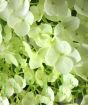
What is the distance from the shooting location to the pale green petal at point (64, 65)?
423 mm

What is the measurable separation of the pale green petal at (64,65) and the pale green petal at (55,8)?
6 centimetres

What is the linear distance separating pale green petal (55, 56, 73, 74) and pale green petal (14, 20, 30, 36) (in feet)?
0.19

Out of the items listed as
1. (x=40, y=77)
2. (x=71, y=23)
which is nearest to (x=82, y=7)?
(x=71, y=23)

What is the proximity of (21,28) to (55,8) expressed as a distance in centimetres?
6

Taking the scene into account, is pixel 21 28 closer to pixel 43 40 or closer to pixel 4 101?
pixel 43 40

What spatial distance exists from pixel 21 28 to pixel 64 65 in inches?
3.0

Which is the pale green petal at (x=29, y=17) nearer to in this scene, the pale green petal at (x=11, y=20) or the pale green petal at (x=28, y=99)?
the pale green petal at (x=11, y=20)

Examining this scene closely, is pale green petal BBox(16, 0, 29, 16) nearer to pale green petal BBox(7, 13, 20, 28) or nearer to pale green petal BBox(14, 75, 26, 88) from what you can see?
pale green petal BBox(7, 13, 20, 28)

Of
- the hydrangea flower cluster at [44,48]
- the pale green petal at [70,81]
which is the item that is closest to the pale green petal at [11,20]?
the hydrangea flower cluster at [44,48]

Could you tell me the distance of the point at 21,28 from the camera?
0.44 m

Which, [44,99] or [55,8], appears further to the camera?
[44,99]

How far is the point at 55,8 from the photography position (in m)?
0.41

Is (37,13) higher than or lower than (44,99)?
higher

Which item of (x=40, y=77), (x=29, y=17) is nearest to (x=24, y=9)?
(x=29, y=17)
